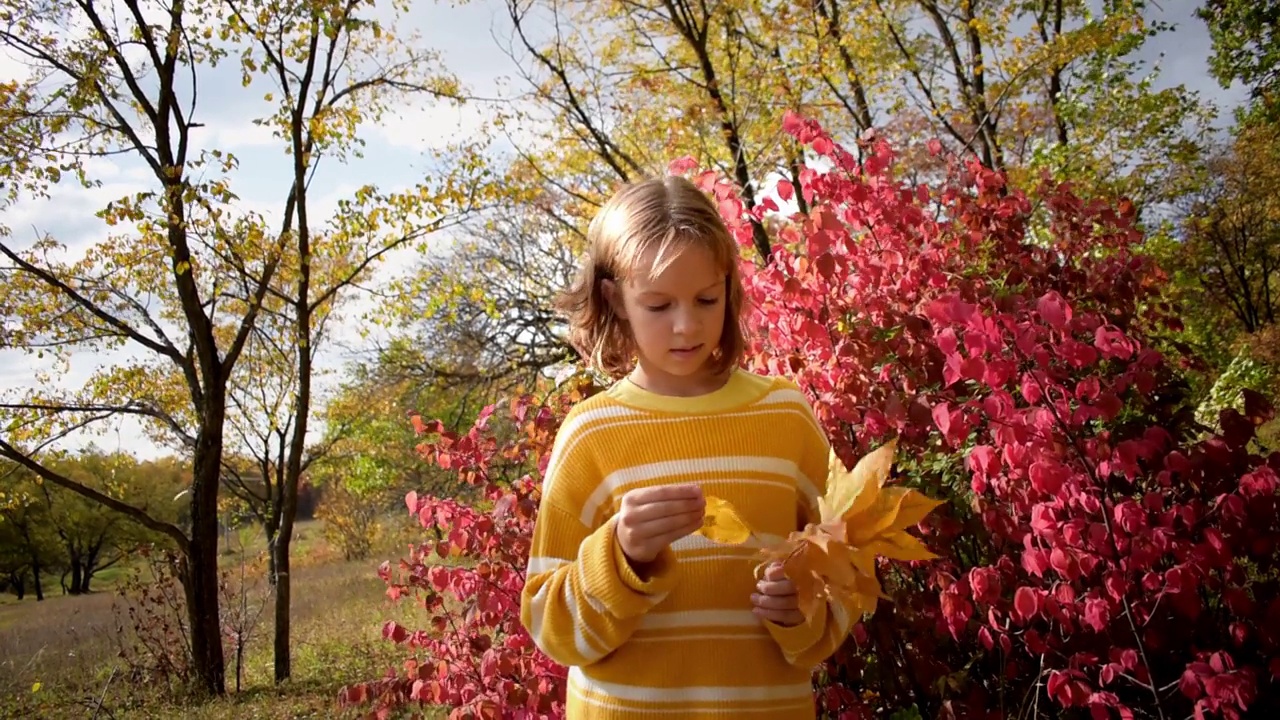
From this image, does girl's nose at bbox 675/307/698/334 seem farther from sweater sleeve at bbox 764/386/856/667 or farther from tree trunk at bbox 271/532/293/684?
tree trunk at bbox 271/532/293/684

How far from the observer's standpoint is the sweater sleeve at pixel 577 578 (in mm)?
1012

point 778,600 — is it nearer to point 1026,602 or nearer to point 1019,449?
point 1019,449

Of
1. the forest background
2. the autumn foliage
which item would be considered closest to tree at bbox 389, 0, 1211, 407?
the forest background

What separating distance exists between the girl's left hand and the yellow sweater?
22 millimetres

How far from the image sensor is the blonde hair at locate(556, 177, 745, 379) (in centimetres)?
117

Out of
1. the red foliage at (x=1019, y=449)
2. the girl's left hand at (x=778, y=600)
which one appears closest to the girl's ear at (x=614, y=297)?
the girl's left hand at (x=778, y=600)

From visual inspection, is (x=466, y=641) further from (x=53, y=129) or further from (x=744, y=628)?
(x=53, y=129)

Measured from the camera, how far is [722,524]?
38.3 inches

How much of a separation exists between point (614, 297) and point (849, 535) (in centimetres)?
51

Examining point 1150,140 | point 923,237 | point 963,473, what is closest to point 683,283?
point 963,473


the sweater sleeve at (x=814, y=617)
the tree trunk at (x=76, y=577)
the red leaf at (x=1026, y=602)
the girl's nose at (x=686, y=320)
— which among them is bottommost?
the tree trunk at (x=76, y=577)

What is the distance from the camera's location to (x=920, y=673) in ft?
7.57

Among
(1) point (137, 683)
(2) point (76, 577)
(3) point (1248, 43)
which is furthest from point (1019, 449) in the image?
(2) point (76, 577)

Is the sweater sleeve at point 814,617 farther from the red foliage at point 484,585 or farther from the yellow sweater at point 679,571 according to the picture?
the red foliage at point 484,585
